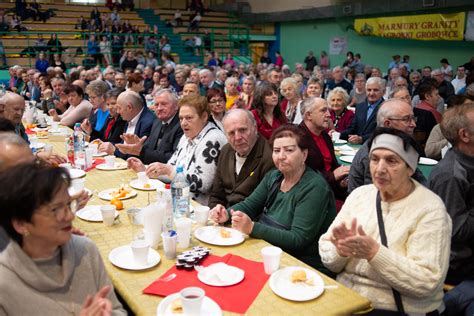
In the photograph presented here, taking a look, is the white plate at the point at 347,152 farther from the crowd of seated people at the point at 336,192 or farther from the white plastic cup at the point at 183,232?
the white plastic cup at the point at 183,232

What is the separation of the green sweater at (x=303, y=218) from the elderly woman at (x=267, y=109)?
2.56 metres

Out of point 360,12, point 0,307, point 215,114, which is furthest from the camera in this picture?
point 360,12

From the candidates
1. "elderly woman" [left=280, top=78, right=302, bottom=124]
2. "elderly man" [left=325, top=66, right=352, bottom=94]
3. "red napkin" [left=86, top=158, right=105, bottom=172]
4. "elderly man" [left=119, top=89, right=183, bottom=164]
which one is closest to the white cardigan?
"elderly man" [left=119, top=89, right=183, bottom=164]

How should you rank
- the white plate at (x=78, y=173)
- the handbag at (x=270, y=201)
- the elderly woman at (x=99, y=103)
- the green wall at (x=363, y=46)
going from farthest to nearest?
the green wall at (x=363, y=46), the elderly woman at (x=99, y=103), the white plate at (x=78, y=173), the handbag at (x=270, y=201)

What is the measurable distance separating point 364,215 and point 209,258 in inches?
30.9

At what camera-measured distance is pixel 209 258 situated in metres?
2.16

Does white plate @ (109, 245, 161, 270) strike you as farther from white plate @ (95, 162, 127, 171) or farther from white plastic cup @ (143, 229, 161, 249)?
white plate @ (95, 162, 127, 171)

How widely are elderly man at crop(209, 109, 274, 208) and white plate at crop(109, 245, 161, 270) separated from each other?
1.06 meters

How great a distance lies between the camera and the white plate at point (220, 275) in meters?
1.92

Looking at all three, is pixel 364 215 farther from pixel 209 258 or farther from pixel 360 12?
pixel 360 12

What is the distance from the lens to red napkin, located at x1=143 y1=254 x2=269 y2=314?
177cm

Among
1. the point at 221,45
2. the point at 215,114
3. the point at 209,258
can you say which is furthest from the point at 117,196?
the point at 221,45

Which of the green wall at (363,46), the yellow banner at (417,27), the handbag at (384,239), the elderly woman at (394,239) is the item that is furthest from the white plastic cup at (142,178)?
the green wall at (363,46)

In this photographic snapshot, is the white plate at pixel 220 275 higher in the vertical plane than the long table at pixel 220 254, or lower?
higher
